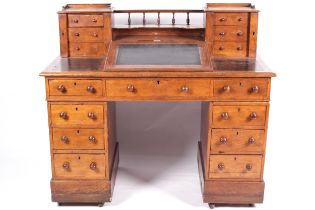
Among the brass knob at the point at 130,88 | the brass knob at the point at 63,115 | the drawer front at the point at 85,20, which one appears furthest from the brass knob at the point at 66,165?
the drawer front at the point at 85,20

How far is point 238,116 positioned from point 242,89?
8.5 inches

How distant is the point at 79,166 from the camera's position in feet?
12.5

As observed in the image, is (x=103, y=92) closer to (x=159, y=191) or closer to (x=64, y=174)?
(x=64, y=174)

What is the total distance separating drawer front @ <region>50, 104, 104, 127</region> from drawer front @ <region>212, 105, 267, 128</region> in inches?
34.2

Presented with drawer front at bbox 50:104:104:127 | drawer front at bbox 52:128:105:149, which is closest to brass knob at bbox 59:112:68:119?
drawer front at bbox 50:104:104:127

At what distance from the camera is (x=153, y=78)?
3584 mm

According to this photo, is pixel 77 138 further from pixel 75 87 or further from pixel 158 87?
pixel 158 87

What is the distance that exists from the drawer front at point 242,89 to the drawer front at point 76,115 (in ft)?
2.88

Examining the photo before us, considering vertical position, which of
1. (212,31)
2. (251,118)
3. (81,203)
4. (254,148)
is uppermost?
(212,31)

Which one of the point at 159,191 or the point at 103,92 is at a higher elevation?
the point at 103,92

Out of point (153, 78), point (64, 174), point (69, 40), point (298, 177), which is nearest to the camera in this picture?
point (153, 78)

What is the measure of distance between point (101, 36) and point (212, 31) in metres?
0.92

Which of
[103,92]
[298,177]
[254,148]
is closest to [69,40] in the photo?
[103,92]

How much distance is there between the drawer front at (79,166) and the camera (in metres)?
3.79
